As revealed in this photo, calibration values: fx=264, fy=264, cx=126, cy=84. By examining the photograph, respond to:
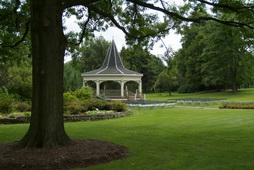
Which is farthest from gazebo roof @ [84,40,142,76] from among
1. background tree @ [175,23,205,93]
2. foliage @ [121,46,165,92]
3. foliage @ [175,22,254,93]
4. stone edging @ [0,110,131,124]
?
foliage @ [121,46,165,92]

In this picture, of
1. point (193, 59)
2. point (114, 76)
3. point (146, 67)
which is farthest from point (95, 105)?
point (146, 67)

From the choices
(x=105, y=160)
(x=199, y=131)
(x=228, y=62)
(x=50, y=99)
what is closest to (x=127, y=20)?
(x=199, y=131)

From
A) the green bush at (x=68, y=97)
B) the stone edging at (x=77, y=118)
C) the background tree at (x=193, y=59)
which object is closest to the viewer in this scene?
the stone edging at (x=77, y=118)

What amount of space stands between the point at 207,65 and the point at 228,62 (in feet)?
11.2

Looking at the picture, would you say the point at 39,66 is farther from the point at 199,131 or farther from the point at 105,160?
the point at 199,131

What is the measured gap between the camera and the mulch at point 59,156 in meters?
5.25

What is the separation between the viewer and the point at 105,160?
575cm

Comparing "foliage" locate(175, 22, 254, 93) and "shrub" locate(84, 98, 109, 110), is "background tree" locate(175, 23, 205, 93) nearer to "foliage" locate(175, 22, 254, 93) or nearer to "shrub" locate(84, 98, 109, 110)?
"foliage" locate(175, 22, 254, 93)

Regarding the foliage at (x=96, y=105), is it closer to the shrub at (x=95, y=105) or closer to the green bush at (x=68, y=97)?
the shrub at (x=95, y=105)

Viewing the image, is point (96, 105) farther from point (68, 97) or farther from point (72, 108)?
point (72, 108)

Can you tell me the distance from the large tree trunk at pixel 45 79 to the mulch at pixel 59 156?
36 centimetres

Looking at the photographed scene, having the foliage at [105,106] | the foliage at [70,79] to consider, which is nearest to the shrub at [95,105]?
the foliage at [105,106]

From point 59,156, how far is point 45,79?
186cm

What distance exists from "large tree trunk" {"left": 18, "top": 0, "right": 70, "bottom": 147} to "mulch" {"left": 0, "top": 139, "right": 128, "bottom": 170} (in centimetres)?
36
